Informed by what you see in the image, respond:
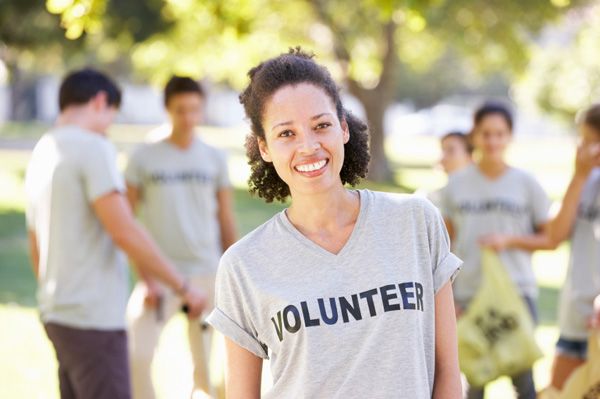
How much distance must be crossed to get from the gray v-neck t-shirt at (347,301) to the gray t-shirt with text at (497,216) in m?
3.24

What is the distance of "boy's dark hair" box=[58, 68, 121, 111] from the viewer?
516 centimetres

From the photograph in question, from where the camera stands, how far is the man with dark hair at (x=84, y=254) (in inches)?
189

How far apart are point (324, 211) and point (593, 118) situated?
9.52ft

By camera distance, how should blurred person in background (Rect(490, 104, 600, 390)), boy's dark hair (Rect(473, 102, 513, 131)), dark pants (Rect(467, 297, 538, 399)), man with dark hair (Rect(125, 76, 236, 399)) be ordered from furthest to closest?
man with dark hair (Rect(125, 76, 236, 399)), boy's dark hair (Rect(473, 102, 513, 131)), dark pants (Rect(467, 297, 538, 399)), blurred person in background (Rect(490, 104, 600, 390))

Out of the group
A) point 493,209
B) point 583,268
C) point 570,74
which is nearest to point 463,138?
point 493,209

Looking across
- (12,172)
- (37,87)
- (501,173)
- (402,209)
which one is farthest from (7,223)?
(37,87)

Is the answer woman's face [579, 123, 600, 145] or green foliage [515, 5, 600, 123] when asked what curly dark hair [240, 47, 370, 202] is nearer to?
woman's face [579, 123, 600, 145]

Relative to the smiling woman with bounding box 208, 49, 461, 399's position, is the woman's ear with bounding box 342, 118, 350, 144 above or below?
above

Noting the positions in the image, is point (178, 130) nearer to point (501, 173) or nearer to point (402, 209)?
point (501, 173)

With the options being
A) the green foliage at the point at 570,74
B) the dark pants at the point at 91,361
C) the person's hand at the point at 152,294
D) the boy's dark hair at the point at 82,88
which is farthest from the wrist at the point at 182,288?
the green foliage at the point at 570,74

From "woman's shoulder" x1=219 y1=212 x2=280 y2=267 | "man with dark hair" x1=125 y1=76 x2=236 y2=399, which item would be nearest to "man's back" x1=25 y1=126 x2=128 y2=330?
"man with dark hair" x1=125 y1=76 x2=236 y2=399

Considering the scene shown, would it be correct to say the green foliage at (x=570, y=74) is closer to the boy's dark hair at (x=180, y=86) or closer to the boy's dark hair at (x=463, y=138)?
the boy's dark hair at (x=463, y=138)

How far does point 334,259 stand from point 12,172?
2977cm

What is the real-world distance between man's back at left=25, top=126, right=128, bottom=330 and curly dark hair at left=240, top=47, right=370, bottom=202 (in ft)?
6.09
